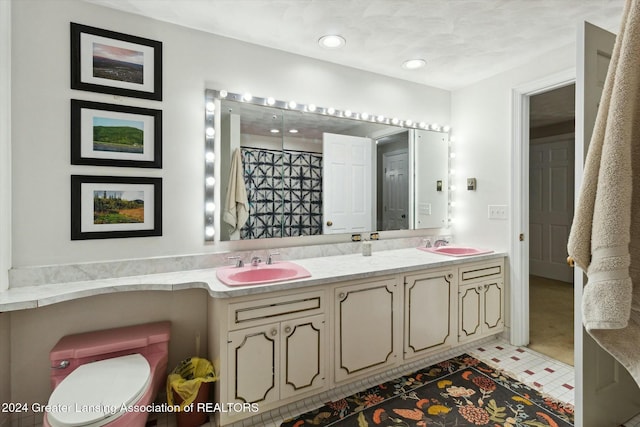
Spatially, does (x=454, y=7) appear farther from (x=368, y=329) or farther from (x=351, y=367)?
(x=351, y=367)

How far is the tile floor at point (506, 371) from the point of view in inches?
68.7

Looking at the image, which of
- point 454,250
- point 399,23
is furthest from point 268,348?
point 399,23

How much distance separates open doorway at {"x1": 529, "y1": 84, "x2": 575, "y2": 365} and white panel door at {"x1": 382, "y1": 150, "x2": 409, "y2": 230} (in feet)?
6.77

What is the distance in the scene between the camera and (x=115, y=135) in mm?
1831

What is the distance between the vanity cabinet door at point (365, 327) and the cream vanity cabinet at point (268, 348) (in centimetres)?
12

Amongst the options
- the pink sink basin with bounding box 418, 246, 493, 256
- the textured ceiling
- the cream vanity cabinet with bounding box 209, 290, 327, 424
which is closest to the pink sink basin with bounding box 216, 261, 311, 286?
the cream vanity cabinet with bounding box 209, 290, 327, 424

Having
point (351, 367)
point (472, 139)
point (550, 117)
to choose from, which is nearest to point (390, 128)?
point (472, 139)

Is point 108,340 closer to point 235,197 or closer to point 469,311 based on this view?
point 235,197

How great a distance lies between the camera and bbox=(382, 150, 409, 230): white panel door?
275 cm

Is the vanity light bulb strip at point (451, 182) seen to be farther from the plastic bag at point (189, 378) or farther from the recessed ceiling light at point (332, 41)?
the plastic bag at point (189, 378)

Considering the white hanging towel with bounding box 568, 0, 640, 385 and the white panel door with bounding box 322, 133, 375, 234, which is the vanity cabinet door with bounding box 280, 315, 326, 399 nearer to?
the white panel door with bounding box 322, 133, 375, 234

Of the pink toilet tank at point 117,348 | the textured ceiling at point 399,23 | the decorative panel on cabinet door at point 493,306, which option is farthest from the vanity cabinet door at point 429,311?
the textured ceiling at point 399,23

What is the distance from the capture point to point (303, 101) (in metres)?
2.40

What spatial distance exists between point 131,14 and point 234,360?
215 cm
